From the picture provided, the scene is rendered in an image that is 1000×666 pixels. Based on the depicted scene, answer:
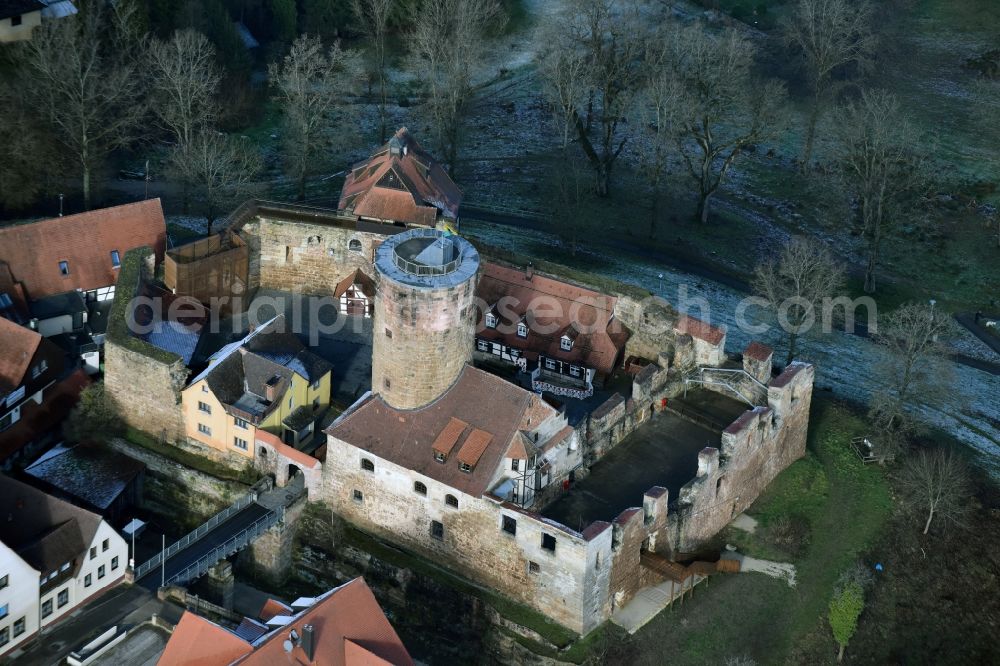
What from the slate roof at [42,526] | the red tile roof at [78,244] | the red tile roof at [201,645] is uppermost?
the red tile roof at [78,244]

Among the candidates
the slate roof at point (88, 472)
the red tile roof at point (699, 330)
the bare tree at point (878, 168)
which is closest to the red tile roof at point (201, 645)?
the slate roof at point (88, 472)

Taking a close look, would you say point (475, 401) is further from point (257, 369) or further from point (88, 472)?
point (88, 472)

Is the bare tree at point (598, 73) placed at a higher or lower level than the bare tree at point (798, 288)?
higher

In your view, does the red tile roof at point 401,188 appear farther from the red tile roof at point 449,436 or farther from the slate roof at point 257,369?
the red tile roof at point 449,436

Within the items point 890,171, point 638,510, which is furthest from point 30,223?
point 890,171

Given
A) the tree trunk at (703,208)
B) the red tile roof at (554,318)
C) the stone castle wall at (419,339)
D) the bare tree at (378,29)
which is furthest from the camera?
the bare tree at (378,29)

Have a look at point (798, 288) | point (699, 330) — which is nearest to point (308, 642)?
point (699, 330)

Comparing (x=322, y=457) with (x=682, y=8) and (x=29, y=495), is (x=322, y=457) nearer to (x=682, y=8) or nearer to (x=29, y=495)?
(x=29, y=495)

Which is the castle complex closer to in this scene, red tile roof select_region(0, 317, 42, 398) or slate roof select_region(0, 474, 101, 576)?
red tile roof select_region(0, 317, 42, 398)
